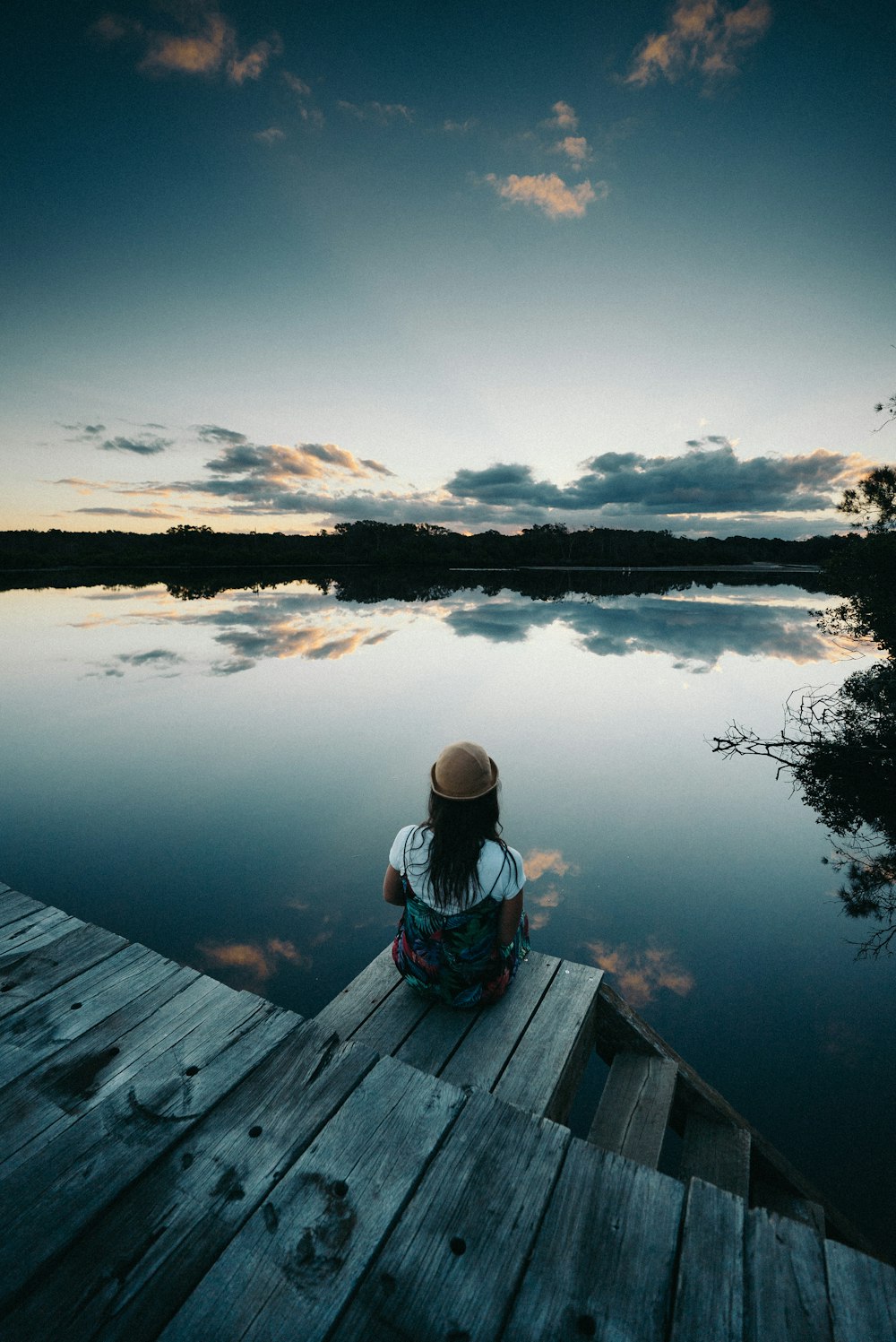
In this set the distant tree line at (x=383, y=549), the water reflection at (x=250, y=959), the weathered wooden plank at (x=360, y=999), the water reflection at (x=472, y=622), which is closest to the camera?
the weathered wooden plank at (x=360, y=999)

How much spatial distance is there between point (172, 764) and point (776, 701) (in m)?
14.4

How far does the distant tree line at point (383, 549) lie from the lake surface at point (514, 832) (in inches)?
2225

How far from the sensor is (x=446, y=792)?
2.97m

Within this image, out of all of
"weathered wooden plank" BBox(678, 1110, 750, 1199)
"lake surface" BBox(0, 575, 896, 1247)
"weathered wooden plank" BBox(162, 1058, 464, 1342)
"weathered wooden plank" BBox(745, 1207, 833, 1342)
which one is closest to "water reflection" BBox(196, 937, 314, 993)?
"lake surface" BBox(0, 575, 896, 1247)

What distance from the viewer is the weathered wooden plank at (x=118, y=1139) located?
1.63 meters

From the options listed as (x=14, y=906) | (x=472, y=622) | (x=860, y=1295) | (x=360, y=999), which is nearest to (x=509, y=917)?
(x=360, y=999)

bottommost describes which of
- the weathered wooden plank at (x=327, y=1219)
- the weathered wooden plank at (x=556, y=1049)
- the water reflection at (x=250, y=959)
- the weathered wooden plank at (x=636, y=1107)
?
the water reflection at (x=250, y=959)

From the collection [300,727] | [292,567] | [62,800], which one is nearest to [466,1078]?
[62,800]

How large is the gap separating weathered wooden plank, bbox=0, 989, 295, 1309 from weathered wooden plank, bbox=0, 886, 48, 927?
77.0 inches

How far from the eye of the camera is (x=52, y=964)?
9.92ft

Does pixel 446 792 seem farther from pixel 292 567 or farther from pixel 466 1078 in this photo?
pixel 292 567

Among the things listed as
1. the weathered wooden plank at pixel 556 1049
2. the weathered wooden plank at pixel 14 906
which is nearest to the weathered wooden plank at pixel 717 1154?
the weathered wooden plank at pixel 556 1049

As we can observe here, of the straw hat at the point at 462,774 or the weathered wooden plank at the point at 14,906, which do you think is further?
the weathered wooden plank at the point at 14,906

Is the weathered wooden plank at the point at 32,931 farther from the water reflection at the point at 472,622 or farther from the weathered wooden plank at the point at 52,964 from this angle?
the water reflection at the point at 472,622
